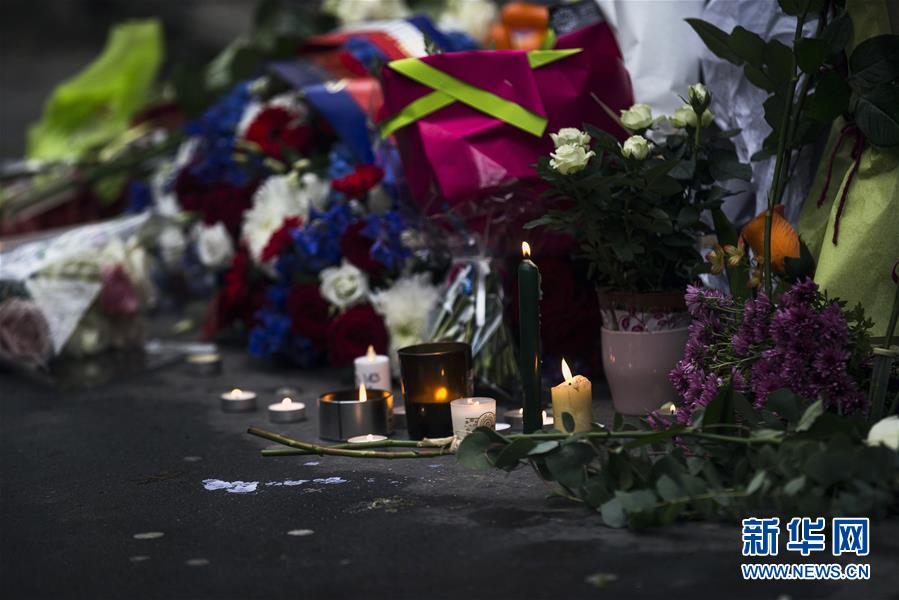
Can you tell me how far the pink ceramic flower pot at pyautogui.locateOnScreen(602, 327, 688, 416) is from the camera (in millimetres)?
1686

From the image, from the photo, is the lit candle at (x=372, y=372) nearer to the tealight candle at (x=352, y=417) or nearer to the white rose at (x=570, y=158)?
the tealight candle at (x=352, y=417)

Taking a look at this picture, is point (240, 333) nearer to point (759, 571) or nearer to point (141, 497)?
point (141, 497)

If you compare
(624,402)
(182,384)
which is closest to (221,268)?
(182,384)

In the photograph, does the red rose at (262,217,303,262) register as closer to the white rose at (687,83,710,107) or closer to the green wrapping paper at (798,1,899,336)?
the white rose at (687,83,710,107)

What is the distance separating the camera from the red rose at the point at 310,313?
84.7 inches

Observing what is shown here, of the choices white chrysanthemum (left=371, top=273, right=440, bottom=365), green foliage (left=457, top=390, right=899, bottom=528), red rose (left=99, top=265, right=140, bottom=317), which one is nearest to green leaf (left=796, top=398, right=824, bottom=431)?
green foliage (left=457, top=390, right=899, bottom=528)

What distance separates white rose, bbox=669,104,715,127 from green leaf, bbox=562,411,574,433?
1.74 ft

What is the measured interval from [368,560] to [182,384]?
1.07 meters

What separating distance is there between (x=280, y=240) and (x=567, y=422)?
105 cm

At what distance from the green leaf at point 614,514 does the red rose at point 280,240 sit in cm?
113

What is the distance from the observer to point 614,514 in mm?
1225

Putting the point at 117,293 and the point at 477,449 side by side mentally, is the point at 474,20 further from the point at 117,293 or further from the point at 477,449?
the point at 477,449

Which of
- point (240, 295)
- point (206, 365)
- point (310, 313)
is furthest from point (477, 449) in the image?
point (240, 295)

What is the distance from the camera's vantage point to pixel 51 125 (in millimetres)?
3672
